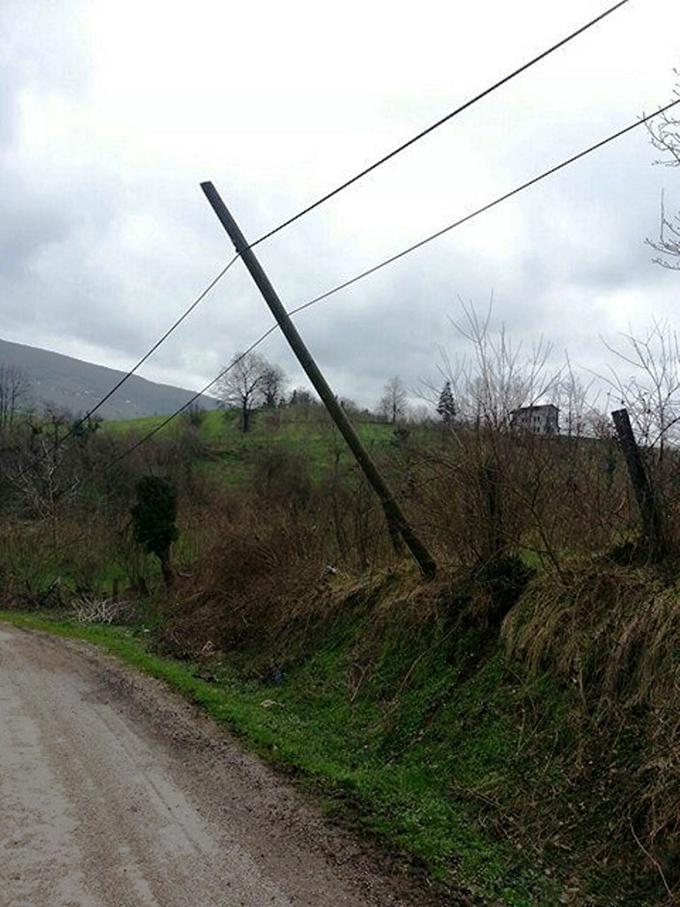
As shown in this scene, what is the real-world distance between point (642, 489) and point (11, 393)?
315ft

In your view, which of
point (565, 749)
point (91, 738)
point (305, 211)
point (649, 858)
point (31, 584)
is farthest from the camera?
point (31, 584)

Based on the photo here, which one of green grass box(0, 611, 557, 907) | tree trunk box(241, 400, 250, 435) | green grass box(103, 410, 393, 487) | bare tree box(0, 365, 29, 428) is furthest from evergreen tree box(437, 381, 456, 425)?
bare tree box(0, 365, 29, 428)

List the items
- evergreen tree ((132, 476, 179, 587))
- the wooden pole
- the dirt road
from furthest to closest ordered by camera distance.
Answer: evergreen tree ((132, 476, 179, 587)) → the wooden pole → the dirt road

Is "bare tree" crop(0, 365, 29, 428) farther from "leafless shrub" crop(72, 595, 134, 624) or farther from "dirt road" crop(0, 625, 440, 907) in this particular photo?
"dirt road" crop(0, 625, 440, 907)

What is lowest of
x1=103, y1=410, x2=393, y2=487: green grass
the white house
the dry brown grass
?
the dry brown grass

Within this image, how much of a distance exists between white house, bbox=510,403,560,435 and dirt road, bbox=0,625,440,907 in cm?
490

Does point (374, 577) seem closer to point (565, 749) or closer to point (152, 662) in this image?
point (152, 662)

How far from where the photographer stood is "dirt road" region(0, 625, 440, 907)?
4.44 metres

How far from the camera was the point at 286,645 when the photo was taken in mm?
11898

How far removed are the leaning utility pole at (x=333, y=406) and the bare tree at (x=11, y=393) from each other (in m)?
75.9

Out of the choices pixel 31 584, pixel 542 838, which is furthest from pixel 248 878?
pixel 31 584

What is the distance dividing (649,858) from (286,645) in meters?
7.90

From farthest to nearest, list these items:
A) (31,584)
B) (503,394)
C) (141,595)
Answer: (31,584) < (141,595) < (503,394)

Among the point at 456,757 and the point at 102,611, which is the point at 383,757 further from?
the point at 102,611
